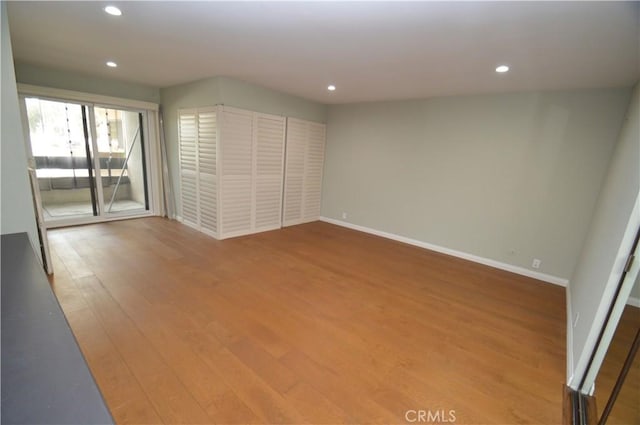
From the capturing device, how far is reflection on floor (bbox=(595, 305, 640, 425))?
150 cm

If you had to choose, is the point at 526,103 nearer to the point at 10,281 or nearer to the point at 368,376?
the point at 368,376

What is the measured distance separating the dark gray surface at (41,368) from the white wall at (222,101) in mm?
3452

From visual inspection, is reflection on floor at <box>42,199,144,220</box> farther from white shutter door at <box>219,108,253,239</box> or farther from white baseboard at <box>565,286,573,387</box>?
white baseboard at <box>565,286,573,387</box>

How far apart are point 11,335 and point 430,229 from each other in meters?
4.48

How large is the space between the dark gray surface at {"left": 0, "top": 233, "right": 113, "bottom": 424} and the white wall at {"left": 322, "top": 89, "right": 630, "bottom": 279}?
4339mm

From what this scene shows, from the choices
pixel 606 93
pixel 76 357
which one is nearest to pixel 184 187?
pixel 76 357

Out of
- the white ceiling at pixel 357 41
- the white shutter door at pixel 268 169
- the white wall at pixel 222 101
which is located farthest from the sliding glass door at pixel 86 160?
the white shutter door at pixel 268 169

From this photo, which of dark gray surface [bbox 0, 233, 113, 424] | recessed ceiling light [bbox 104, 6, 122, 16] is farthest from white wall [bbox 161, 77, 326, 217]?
dark gray surface [bbox 0, 233, 113, 424]

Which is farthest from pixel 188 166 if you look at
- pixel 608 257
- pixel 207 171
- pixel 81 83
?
pixel 608 257

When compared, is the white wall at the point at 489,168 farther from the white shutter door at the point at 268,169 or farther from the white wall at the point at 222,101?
the white shutter door at the point at 268,169

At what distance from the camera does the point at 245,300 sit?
2.61 metres

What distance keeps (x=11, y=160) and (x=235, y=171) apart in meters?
2.52

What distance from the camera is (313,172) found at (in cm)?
554

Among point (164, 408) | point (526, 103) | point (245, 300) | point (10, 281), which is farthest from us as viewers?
point (526, 103)
